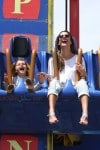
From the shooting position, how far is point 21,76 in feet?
17.8

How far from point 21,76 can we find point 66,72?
1.52 ft

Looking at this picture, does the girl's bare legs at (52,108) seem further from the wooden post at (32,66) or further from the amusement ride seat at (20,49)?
the amusement ride seat at (20,49)

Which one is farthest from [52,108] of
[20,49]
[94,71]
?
[20,49]

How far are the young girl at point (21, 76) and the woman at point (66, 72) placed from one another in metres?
0.16

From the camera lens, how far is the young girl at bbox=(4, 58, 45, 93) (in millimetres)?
5148

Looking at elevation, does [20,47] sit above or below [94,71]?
above

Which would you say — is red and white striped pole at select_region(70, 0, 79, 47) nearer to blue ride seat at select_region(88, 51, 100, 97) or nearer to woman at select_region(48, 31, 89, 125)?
blue ride seat at select_region(88, 51, 100, 97)

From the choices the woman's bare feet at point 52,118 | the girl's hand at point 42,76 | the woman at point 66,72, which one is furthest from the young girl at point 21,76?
the woman's bare feet at point 52,118

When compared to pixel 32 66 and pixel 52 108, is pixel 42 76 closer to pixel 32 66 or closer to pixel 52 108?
pixel 32 66

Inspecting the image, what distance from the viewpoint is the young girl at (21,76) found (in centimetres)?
515

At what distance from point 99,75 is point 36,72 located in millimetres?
693

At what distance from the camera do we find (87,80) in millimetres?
5551

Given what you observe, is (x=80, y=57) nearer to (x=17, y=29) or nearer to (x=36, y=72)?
(x=36, y=72)

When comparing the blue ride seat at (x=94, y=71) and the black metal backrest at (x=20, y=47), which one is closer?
the blue ride seat at (x=94, y=71)
